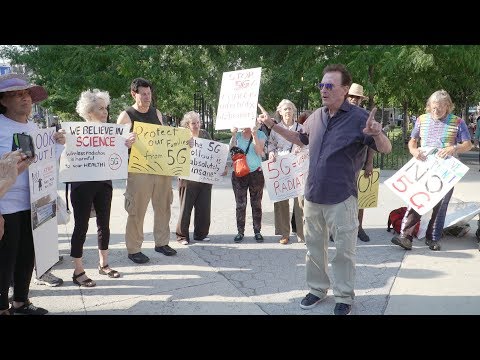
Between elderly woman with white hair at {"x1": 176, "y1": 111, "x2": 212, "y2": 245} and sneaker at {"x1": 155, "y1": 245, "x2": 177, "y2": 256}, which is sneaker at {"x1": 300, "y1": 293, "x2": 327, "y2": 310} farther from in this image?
elderly woman with white hair at {"x1": 176, "y1": 111, "x2": 212, "y2": 245}

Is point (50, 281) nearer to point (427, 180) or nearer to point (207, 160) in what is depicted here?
point (207, 160)

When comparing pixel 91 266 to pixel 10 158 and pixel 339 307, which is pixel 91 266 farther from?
pixel 339 307

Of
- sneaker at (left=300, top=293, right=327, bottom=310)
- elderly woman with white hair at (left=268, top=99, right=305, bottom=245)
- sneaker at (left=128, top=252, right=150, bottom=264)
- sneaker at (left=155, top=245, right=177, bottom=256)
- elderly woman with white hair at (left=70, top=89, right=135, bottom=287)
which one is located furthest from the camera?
elderly woman with white hair at (left=268, top=99, right=305, bottom=245)

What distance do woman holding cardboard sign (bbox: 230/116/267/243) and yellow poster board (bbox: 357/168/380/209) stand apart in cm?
133

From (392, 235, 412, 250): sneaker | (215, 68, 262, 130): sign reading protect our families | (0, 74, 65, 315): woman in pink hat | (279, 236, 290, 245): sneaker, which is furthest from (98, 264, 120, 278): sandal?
(392, 235, 412, 250): sneaker

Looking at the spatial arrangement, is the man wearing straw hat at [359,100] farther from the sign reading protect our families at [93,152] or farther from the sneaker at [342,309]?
the sign reading protect our families at [93,152]

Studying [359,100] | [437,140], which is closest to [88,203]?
[359,100]

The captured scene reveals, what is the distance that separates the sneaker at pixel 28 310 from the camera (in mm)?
3812

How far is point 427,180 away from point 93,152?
154 inches

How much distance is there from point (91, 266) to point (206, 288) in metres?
1.52

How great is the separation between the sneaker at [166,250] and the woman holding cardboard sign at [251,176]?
94cm

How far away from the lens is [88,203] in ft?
14.3

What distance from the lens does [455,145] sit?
5.32 meters

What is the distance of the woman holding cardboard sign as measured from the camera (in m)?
5.65
